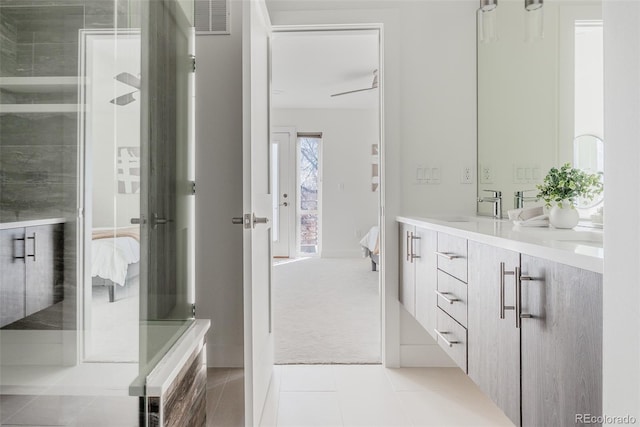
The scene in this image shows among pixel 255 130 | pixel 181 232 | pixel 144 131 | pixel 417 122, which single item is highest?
pixel 417 122

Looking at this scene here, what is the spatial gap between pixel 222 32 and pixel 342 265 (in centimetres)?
Result: 423

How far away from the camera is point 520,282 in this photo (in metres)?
1.11

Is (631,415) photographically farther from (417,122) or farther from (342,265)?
(342,265)

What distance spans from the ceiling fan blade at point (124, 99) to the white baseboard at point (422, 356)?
82.9 inches

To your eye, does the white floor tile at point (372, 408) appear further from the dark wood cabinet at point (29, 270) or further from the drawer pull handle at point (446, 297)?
the dark wood cabinet at point (29, 270)

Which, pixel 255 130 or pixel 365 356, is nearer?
pixel 255 130

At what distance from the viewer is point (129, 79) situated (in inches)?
42.5

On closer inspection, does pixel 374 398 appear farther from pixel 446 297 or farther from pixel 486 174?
pixel 486 174

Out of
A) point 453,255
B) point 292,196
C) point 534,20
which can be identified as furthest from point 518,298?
point 292,196

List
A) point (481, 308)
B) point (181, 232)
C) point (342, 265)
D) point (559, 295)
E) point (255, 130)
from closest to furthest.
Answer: point (559, 295) → point (481, 308) → point (181, 232) → point (255, 130) → point (342, 265)

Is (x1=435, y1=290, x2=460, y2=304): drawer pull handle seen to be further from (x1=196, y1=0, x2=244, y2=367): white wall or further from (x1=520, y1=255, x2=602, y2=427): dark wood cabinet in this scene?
(x1=196, y1=0, x2=244, y2=367): white wall

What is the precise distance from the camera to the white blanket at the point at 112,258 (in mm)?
1017

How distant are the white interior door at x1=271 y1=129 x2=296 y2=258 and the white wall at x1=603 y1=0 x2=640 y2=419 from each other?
6361 mm

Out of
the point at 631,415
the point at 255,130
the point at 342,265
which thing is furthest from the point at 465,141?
the point at 342,265
